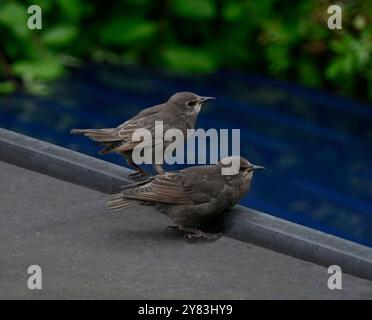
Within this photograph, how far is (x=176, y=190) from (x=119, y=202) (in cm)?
30

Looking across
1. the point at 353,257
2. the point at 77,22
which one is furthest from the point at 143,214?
the point at 77,22

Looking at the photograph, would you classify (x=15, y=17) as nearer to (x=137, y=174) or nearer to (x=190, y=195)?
(x=137, y=174)

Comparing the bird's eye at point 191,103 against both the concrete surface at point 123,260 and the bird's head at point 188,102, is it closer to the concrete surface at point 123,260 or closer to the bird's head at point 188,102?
the bird's head at point 188,102

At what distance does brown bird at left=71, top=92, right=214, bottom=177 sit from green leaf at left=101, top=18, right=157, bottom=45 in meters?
4.06

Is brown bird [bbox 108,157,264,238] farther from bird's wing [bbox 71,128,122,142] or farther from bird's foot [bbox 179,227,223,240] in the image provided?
bird's wing [bbox 71,128,122,142]

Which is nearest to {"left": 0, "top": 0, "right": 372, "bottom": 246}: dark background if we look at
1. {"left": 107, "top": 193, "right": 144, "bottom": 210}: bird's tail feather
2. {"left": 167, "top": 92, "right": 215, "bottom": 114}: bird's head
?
{"left": 167, "top": 92, "right": 215, "bottom": 114}: bird's head

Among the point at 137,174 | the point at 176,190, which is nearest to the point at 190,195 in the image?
the point at 176,190

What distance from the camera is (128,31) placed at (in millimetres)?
10758

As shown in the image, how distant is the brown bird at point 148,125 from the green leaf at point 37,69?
3.75 meters

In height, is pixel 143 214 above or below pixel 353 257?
above

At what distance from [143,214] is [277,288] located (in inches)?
41.7

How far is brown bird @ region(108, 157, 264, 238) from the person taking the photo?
18.1 ft

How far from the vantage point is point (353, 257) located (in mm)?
5082

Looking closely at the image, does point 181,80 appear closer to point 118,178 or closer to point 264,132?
point 264,132
